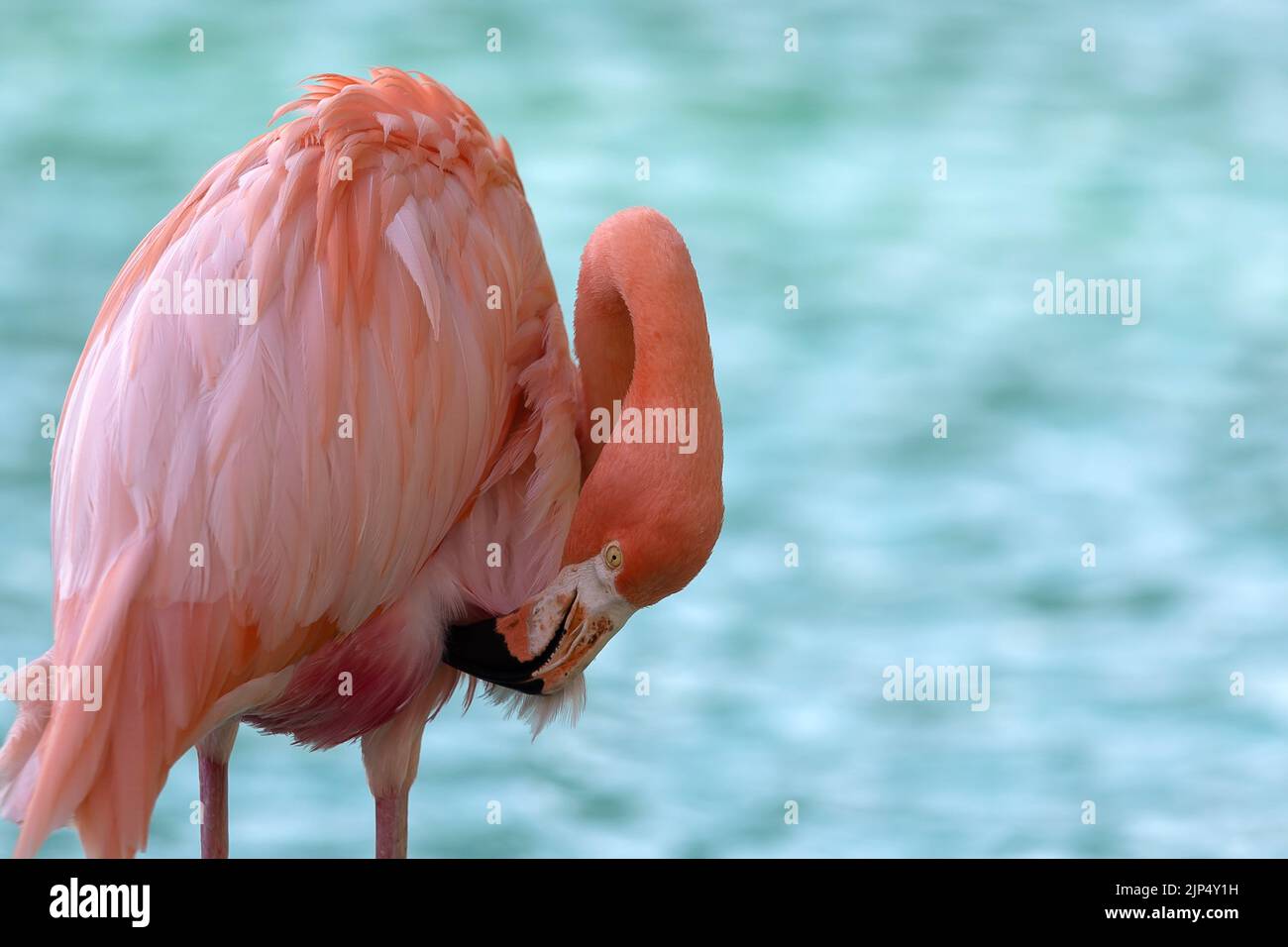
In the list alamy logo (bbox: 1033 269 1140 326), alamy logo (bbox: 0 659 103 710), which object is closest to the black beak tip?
alamy logo (bbox: 0 659 103 710)

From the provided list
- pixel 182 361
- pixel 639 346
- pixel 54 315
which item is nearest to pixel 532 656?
pixel 639 346

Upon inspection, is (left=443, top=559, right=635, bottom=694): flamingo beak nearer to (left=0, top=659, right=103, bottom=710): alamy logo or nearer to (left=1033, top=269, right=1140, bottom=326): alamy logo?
(left=0, top=659, right=103, bottom=710): alamy logo

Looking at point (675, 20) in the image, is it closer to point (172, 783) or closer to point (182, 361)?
point (172, 783)

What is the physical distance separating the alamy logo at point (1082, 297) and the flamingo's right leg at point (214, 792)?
4.90 meters

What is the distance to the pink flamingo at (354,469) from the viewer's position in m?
2.81

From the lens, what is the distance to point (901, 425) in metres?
7.00

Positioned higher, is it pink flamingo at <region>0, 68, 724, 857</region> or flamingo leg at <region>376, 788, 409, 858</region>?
pink flamingo at <region>0, 68, 724, 857</region>

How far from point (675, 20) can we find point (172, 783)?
187 inches

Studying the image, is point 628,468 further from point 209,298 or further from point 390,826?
point 390,826

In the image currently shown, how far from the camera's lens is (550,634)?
3.26 m

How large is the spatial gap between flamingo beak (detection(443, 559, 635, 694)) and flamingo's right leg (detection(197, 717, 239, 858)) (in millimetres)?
461

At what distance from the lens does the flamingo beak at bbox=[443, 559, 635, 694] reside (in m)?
3.23

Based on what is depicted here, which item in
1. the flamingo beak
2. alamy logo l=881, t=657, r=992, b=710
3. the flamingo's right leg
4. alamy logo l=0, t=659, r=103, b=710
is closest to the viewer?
alamy logo l=0, t=659, r=103, b=710

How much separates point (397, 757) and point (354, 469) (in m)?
0.78
